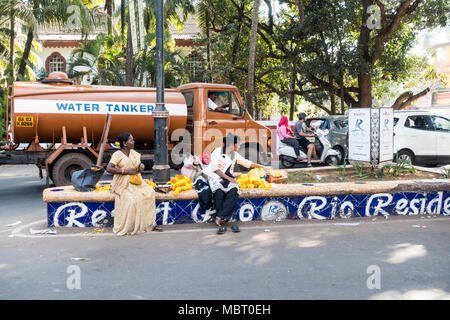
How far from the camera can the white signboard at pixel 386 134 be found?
8.86 meters

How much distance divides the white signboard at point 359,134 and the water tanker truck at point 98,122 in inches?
92.5

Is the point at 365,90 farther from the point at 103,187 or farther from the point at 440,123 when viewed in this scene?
the point at 103,187

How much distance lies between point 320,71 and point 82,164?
36.6ft

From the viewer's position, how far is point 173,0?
813 inches

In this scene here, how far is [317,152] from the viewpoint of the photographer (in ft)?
42.6

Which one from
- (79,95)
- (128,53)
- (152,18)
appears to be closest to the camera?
(79,95)

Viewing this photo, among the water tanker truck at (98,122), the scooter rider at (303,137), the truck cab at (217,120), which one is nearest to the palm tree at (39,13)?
the water tanker truck at (98,122)

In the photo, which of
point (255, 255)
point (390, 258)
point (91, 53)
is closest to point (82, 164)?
point (255, 255)

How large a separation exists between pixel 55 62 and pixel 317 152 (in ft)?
79.6

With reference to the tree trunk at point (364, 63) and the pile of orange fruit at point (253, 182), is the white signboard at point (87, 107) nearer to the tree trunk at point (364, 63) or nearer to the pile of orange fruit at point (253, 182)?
the pile of orange fruit at point (253, 182)

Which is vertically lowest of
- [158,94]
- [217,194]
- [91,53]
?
[217,194]

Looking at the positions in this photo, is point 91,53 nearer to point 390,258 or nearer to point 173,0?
point 173,0

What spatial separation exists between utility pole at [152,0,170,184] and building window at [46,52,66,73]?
26369mm

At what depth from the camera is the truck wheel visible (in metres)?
9.49
